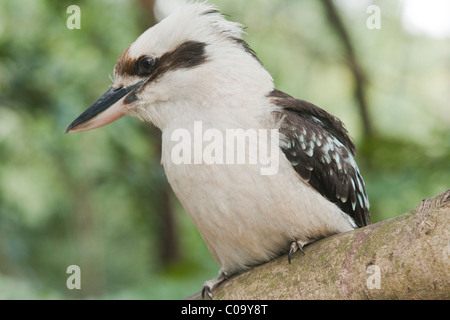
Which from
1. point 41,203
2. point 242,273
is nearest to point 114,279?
point 41,203

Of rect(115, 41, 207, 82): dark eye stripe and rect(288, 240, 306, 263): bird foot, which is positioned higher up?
rect(115, 41, 207, 82): dark eye stripe

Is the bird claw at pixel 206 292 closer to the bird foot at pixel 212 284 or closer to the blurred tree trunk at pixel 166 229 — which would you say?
the bird foot at pixel 212 284

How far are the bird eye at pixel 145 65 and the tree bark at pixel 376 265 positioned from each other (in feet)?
2.97

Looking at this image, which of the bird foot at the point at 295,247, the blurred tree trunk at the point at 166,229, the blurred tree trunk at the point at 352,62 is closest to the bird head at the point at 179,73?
the bird foot at the point at 295,247

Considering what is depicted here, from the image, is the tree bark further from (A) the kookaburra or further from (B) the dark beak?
(B) the dark beak

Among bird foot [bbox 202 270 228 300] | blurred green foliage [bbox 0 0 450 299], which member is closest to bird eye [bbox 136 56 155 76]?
bird foot [bbox 202 270 228 300]

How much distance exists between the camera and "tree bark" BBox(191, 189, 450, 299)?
1.48 metres

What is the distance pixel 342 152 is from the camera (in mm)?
2211

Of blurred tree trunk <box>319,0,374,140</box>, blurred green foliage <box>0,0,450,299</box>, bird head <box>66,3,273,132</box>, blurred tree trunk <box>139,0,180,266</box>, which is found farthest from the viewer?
blurred tree trunk <box>139,0,180,266</box>

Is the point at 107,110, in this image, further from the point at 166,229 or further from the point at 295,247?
the point at 166,229

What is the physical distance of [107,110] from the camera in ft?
7.25

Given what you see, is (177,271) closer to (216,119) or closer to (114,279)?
(216,119)

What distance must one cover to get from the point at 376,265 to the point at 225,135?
2.25 feet

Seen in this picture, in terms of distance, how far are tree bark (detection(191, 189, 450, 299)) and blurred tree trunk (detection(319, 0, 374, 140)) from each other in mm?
3579
